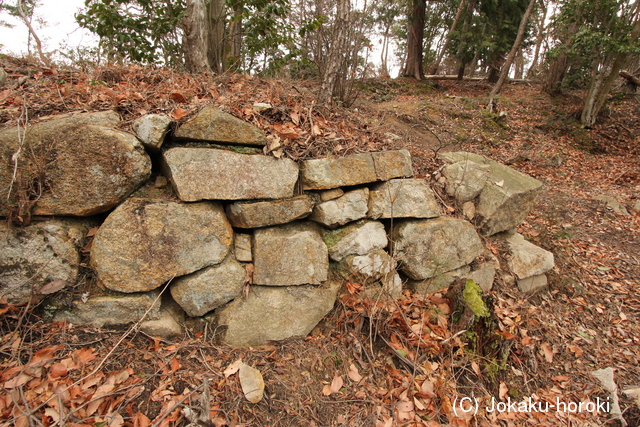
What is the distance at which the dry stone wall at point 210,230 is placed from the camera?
225cm

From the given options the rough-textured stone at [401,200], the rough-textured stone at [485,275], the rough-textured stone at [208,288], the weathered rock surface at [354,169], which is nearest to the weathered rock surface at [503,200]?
the rough-textured stone at [485,275]

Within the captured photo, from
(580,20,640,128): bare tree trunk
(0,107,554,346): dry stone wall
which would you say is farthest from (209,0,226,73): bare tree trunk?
(580,20,640,128): bare tree trunk

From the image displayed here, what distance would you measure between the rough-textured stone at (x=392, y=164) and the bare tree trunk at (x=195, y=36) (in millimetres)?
2781

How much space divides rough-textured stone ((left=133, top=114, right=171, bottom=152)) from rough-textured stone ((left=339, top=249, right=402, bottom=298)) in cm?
197

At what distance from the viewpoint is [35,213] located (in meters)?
2.23

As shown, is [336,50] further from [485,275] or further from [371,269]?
[485,275]

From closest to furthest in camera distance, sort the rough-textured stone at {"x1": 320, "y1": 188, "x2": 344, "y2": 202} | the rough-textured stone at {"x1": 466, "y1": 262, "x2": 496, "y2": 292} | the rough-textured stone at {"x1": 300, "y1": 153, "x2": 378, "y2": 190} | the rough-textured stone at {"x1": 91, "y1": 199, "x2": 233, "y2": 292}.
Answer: the rough-textured stone at {"x1": 91, "y1": 199, "x2": 233, "y2": 292} → the rough-textured stone at {"x1": 300, "y1": 153, "x2": 378, "y2": 190} → the rough-textured stone at {"x1": 320, "y1": 188, "x2": 344, "y2": 202} → the rough-textured stone at {"x1": 466, "y1": 262, "x2": 496, "y2": 292}

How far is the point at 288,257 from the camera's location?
278cm

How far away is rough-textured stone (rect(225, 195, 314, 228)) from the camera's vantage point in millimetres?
2686

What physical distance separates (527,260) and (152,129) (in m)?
4.37

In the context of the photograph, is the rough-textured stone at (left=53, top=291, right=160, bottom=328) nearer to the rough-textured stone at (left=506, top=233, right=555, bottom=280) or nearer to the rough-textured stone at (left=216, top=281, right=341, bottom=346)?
the rough-textured stone at (left=216, top=281, right=341, bottom=346)

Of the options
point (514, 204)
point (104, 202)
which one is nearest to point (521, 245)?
point (514, 204)

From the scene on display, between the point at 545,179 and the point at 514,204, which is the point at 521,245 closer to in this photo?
the point at 514,204

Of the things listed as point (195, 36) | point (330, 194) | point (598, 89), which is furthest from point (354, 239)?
point (598, 89)
